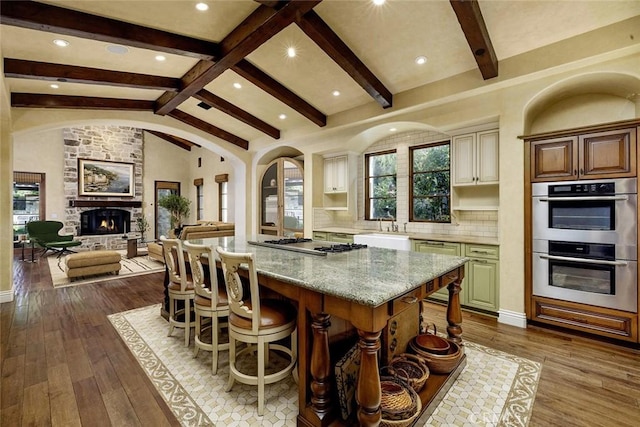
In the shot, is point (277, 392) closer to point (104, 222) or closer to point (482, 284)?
point (482, 284)

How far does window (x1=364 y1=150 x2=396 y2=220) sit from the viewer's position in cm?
527

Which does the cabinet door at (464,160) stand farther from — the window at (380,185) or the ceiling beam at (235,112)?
the ceiling beam at (235,112)

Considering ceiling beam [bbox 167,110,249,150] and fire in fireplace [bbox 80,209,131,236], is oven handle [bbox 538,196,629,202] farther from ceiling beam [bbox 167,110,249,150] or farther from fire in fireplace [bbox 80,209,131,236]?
fire in fireplace [bbox 80,209,131,236]

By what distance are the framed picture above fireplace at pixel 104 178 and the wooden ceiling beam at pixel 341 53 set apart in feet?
29.6

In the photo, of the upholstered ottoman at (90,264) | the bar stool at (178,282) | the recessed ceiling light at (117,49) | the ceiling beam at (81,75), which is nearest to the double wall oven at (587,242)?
the bar stool at (178,282)

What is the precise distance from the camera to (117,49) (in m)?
3.51

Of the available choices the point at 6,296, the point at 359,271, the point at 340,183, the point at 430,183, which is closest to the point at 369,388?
the point at 359,271

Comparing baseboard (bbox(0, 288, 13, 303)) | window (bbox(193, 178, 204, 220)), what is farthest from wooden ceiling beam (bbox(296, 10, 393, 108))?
window (bbox(193, 178, 204, 220))

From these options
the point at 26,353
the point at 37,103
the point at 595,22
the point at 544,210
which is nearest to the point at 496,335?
the point at 544,210

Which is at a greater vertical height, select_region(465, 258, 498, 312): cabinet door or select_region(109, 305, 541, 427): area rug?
select_region(465, 258, 498, 312): cabinet door

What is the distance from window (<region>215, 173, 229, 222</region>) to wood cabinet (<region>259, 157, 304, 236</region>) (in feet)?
9.44

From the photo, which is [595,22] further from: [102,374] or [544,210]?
[102,374]

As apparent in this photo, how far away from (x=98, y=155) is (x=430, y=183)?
9.81 metres

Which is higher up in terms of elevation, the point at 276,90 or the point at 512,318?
the point at 276,90
